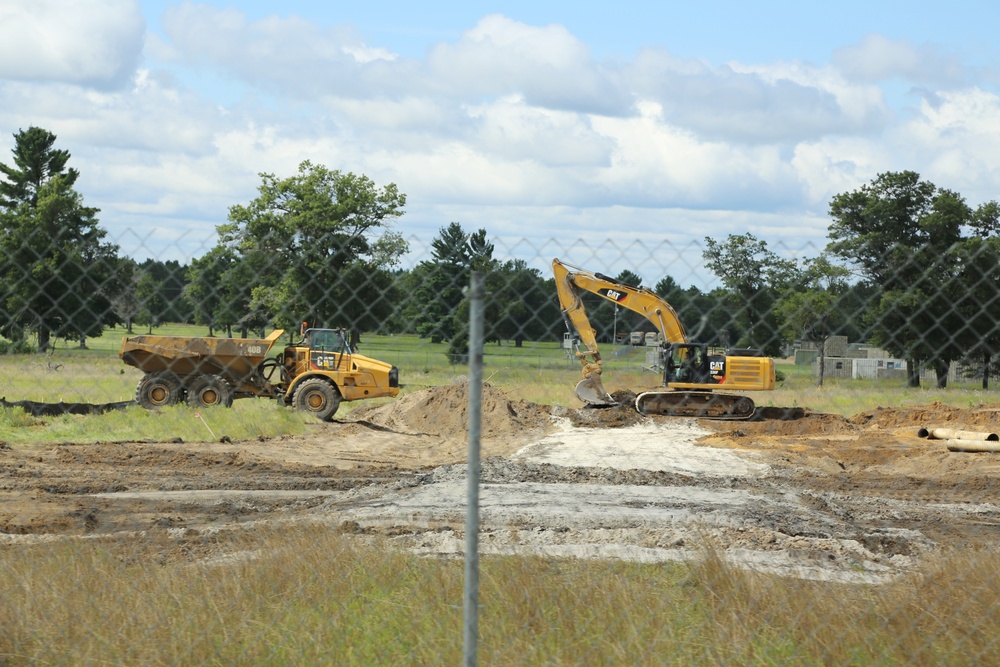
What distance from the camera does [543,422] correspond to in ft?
75.6

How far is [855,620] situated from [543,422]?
1798 cm

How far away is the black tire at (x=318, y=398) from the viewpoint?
21609 millimetres

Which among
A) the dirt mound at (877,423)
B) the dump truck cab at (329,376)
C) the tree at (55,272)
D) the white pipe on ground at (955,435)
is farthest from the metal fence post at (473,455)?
the dirt mound at (877,423)

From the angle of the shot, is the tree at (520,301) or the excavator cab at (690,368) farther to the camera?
the excavator cab at (690,368)

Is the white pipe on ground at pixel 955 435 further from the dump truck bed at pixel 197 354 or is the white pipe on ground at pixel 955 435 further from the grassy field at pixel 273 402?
the dump truck bed at pixel 197 354

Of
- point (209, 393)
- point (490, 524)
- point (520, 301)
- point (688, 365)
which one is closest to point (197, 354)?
point (209, 393)

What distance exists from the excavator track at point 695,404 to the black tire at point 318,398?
23.8ft

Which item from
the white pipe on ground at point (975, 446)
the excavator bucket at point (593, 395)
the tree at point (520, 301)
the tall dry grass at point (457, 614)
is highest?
the tree at point (520, 301)

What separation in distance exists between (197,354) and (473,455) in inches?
579

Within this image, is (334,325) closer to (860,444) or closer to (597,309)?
(597,309)

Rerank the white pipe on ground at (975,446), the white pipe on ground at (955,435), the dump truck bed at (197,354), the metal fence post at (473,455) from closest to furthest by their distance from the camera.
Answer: the metal fence post at (473,455)
the dump truck bed at (197,354)
the white pipe on ground at (975,446)
the white pipe on ground at (955,435)

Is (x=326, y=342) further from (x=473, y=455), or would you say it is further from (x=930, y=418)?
(x=473, y=455)

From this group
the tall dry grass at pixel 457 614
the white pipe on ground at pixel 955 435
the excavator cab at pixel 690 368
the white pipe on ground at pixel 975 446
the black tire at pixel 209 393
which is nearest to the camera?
the tall dry grass at pixel 457 614

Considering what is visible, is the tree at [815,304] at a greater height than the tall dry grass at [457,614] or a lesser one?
greater
